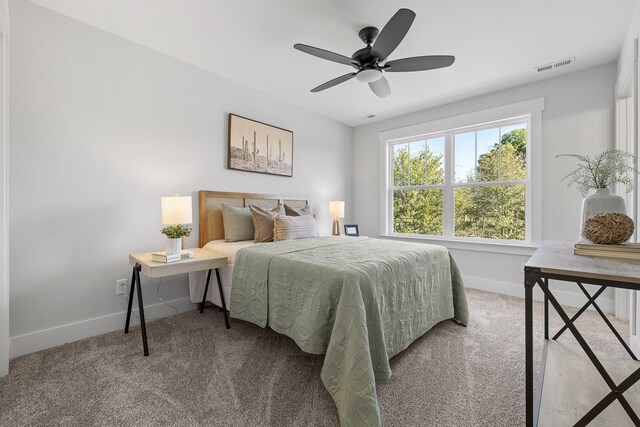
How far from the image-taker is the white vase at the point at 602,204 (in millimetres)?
1377

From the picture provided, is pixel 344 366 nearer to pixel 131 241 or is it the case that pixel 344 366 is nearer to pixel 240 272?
pixel 240 272

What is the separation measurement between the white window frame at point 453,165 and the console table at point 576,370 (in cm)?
193

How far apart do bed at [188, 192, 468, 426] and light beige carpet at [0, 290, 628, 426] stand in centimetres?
18

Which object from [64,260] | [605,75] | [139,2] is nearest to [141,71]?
[139,2]

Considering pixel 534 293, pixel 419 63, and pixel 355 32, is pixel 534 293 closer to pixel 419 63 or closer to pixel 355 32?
pixel 419 63

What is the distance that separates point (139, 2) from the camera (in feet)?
6.72

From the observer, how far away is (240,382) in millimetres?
1685

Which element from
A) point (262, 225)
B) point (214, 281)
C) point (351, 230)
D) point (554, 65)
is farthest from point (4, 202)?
point (554, 65)

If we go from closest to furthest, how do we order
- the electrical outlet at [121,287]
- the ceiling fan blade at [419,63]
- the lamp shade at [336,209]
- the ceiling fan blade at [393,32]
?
the ceiling fan blade at [393,32] < the ceiling fan blade at [419,63] < the electrical outlet at [121,287] < the lamp shade at [336,209]

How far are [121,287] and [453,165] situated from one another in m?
4.26

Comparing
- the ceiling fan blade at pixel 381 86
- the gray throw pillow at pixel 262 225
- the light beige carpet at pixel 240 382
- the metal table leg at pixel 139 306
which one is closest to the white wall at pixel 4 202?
the light beige carpet at pixel 240 382

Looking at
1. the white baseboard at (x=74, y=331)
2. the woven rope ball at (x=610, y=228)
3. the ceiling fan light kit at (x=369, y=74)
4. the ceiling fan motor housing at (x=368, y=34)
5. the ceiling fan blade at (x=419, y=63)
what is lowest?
the white baseboard at (x=74, y=331)

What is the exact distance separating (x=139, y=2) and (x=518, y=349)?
151 inches

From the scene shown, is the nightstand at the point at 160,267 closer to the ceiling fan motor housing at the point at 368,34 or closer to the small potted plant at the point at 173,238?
the small potted plant at the point at 173,238
